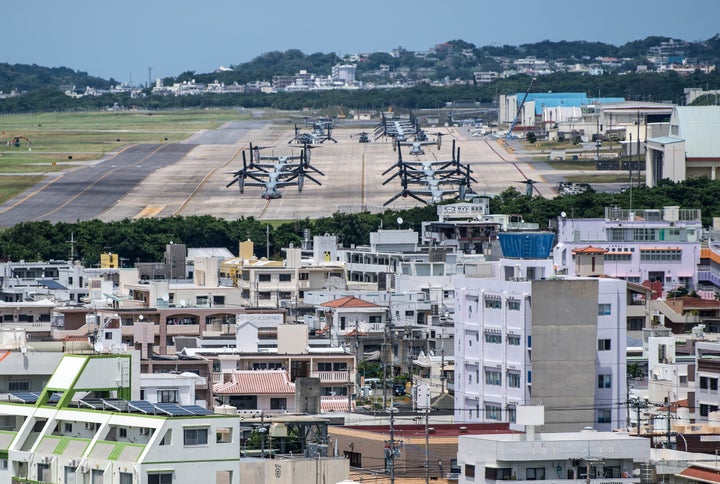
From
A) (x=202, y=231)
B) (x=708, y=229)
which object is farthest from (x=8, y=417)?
(x=202, y=231)

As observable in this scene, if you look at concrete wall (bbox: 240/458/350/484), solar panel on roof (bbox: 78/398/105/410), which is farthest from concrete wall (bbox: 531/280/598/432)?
solar panel on roof (bbox: 78/398/105/410)

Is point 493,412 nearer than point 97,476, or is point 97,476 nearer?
point 97,476

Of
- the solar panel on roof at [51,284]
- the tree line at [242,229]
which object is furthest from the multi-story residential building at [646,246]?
the tree line at [242,229]

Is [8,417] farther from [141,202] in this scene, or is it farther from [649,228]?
[141,202]

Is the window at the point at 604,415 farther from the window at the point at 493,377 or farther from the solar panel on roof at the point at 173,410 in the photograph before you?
the solar panel on roof at the point at 173,410

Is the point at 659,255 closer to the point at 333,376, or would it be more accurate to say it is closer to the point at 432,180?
the point at 333,376

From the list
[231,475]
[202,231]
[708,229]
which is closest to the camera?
[231,475]

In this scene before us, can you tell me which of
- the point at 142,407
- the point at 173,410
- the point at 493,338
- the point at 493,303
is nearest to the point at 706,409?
the point at 493,338
